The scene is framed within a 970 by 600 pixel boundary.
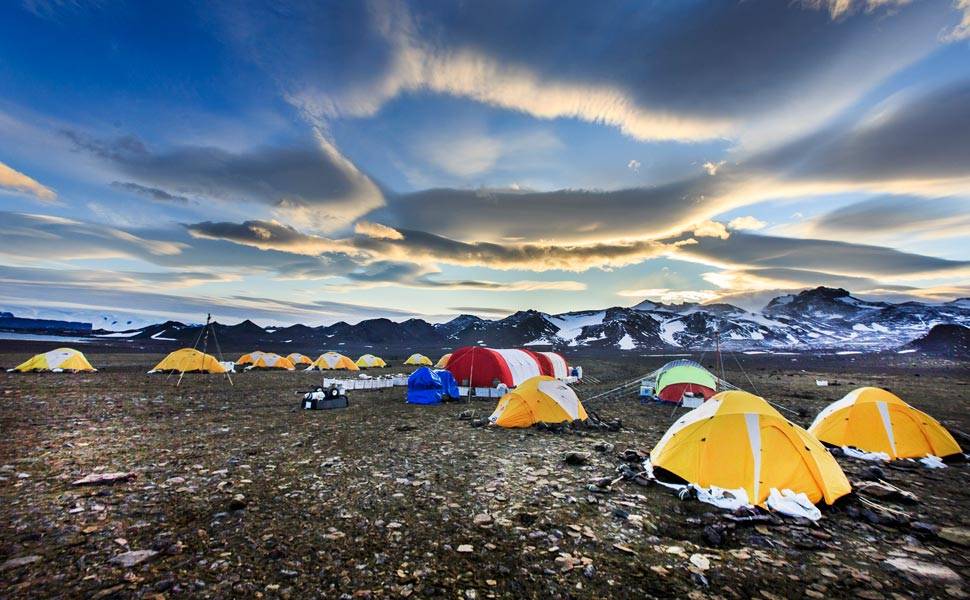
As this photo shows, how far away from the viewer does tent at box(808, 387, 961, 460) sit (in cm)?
1149

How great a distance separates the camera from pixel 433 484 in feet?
29.5

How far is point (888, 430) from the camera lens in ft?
38.3

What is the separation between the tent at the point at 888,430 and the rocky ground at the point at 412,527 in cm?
68

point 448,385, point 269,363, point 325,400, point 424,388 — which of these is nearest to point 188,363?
point 269,363

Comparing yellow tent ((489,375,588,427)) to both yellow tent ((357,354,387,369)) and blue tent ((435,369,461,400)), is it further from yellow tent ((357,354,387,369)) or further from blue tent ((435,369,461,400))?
yellow tent ((357,354,387,369))

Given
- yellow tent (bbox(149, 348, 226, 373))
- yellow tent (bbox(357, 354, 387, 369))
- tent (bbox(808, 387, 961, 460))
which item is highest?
tent (bbox(808, 387, 961, 460))

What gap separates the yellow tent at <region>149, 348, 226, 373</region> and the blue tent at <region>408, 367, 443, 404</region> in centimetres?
2382

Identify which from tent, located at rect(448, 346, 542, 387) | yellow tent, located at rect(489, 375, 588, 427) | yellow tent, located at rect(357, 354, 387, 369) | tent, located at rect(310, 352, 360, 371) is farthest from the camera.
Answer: yellow tent, located at rect(357, 354, 387, 369)

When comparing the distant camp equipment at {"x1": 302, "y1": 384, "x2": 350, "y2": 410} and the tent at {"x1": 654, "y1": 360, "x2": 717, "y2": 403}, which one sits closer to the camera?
the distant camp equipment at {"x1": 302, "y1": 384, "x2": 350, "y2": 410}

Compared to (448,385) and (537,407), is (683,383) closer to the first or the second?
(537,407)

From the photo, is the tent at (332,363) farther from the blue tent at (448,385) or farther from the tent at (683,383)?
the tent at (683,383)

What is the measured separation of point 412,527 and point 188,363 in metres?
38.8

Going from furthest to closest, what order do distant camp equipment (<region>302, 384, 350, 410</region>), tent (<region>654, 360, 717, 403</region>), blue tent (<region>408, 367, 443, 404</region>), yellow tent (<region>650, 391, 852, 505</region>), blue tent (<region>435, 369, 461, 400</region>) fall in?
blue tent (<region>435, 369, 461, 400</region>) < blue tent (<region>408, 367, 443, 404</region>) < tent (<region>654, 360, 717, 403</region>) < distant camp equipment (<region>302, 384, 350, 410</region>) < yellow tent (<region>650, 391, 852, 505</region>)

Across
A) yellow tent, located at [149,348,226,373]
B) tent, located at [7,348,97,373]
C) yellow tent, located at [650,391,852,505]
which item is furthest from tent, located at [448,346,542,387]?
tent, located at [7,348,97,373]
